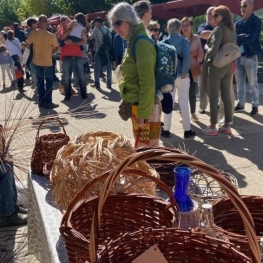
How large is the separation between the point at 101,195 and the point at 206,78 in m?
4.78

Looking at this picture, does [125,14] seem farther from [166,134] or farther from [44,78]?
[44,78]

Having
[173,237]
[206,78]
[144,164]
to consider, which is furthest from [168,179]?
[206,78]

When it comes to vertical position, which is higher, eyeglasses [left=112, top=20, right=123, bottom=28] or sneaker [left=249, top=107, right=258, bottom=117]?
eyeglasses [left=112, top=20, right=123, bottom=28]

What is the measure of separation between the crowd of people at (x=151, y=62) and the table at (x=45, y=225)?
59 centimetres

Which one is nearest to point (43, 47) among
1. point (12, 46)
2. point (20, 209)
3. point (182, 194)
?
point (12, 46)

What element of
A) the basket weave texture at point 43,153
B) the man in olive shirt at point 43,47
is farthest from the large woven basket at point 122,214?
the man in olive shirt at point 43,47

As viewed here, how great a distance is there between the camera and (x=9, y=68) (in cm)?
1104

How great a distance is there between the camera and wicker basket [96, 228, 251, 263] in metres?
1.24

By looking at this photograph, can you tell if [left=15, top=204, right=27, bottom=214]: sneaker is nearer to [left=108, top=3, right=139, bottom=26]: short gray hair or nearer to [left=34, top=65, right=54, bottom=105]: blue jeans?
[left=108, top=3, right=139, bottom=26]: short gray hair

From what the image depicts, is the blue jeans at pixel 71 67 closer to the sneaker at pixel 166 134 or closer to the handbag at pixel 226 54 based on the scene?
the sneaker at pixel 166 134

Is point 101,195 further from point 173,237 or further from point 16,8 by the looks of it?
point 16,8

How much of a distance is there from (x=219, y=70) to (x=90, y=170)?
394cm

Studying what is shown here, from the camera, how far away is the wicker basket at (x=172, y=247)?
124cm

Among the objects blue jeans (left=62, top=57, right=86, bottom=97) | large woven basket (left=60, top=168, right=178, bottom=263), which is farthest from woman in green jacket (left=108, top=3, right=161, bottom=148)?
blue jeans (left=62, top=57, right=86, bottom=97)
